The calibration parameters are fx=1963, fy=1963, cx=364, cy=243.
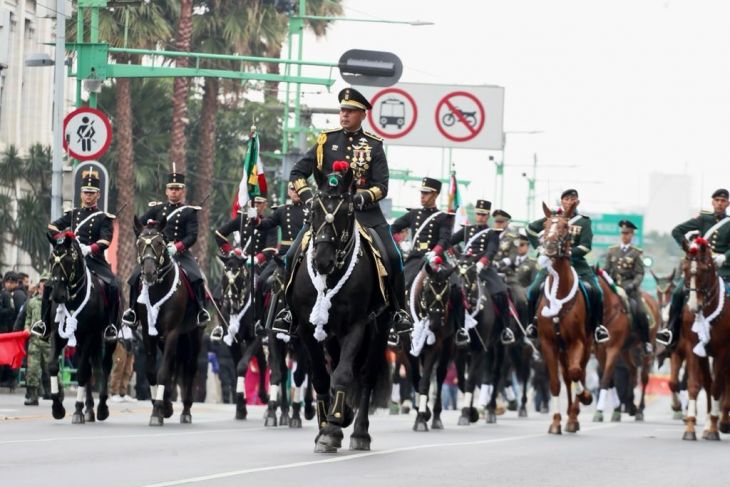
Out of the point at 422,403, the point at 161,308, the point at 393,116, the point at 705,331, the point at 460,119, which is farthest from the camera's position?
the point at 460,119

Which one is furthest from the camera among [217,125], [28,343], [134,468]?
[217,125]

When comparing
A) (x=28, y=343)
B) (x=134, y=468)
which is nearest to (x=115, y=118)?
(x=28, y=343)

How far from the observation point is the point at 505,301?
95.6ft

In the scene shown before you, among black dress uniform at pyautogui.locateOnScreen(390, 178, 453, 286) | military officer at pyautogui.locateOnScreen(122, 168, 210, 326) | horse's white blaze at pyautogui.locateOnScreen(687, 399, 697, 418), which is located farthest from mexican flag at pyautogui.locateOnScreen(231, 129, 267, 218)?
horse's white blaze at pyautogui.locateOnScreen(687, 399, 697, 418)

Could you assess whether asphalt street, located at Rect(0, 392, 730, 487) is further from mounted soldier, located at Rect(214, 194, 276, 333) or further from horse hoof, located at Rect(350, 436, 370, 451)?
mounted soldier, located at Rect(214, 194, 276, 333)

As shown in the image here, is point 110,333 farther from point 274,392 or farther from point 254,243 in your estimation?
point 254,243

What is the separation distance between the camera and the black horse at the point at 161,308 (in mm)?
22266

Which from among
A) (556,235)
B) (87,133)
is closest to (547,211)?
(556,235)

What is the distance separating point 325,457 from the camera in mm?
16078

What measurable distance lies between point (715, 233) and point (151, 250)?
6794 mm

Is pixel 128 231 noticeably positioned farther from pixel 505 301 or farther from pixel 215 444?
pixel 215 444

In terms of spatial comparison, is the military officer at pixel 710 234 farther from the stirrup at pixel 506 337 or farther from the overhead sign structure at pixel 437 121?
the overhead sign structure at pixel 437 121

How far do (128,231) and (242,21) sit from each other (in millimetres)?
Result: 6923

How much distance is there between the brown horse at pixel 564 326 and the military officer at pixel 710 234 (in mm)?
1070
